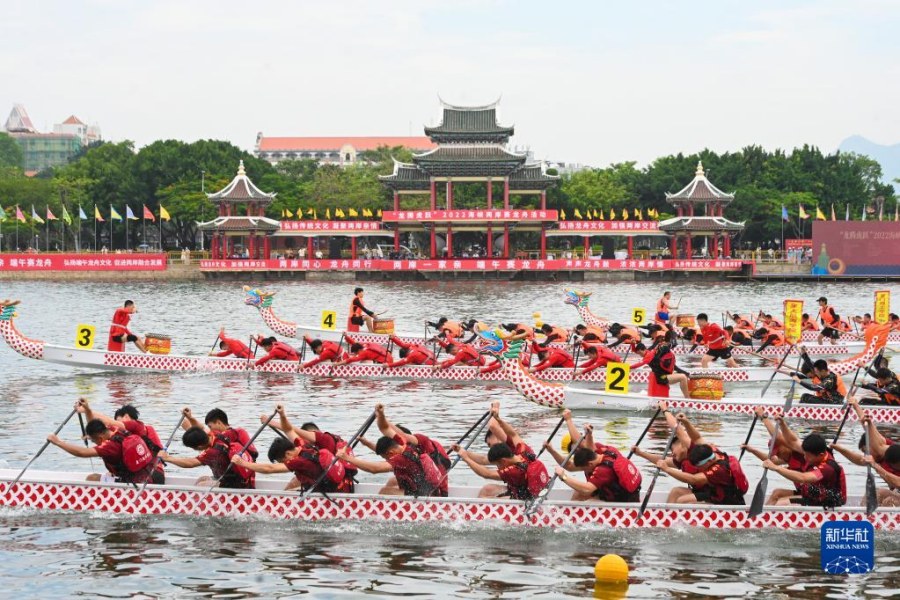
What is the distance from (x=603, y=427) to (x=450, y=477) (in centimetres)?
520

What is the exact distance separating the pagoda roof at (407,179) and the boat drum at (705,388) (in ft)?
218

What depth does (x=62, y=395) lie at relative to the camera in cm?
2495

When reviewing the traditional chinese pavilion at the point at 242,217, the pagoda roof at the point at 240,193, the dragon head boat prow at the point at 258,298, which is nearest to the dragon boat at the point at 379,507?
the dragon head boat prow at the point at 258,298

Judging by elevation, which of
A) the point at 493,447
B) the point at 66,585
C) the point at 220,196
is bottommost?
the point at 66,585

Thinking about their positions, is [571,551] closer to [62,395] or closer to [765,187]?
[62,395]

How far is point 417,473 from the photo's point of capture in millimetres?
13430

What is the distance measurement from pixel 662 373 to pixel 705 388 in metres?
0.87

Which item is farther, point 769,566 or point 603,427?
point 603,427

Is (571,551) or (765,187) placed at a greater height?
(765,187)

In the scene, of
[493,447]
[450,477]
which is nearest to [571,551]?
[493,447]

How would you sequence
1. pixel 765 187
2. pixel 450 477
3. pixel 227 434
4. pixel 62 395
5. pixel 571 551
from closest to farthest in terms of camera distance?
1. pixel 571 551
2. pixel 227 434
3. pixel 450 477
4. pixel 62 395
5. pixel 765 187

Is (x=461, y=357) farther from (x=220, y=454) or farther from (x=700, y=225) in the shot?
(x=700, y=225)

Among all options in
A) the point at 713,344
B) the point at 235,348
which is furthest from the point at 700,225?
the point at 235,348

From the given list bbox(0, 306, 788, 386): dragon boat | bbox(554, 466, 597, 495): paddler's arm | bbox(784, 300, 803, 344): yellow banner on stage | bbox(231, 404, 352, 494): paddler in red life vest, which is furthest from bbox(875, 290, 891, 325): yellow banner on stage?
bbox(231, 404, 352, 494): paddler in red life vest
